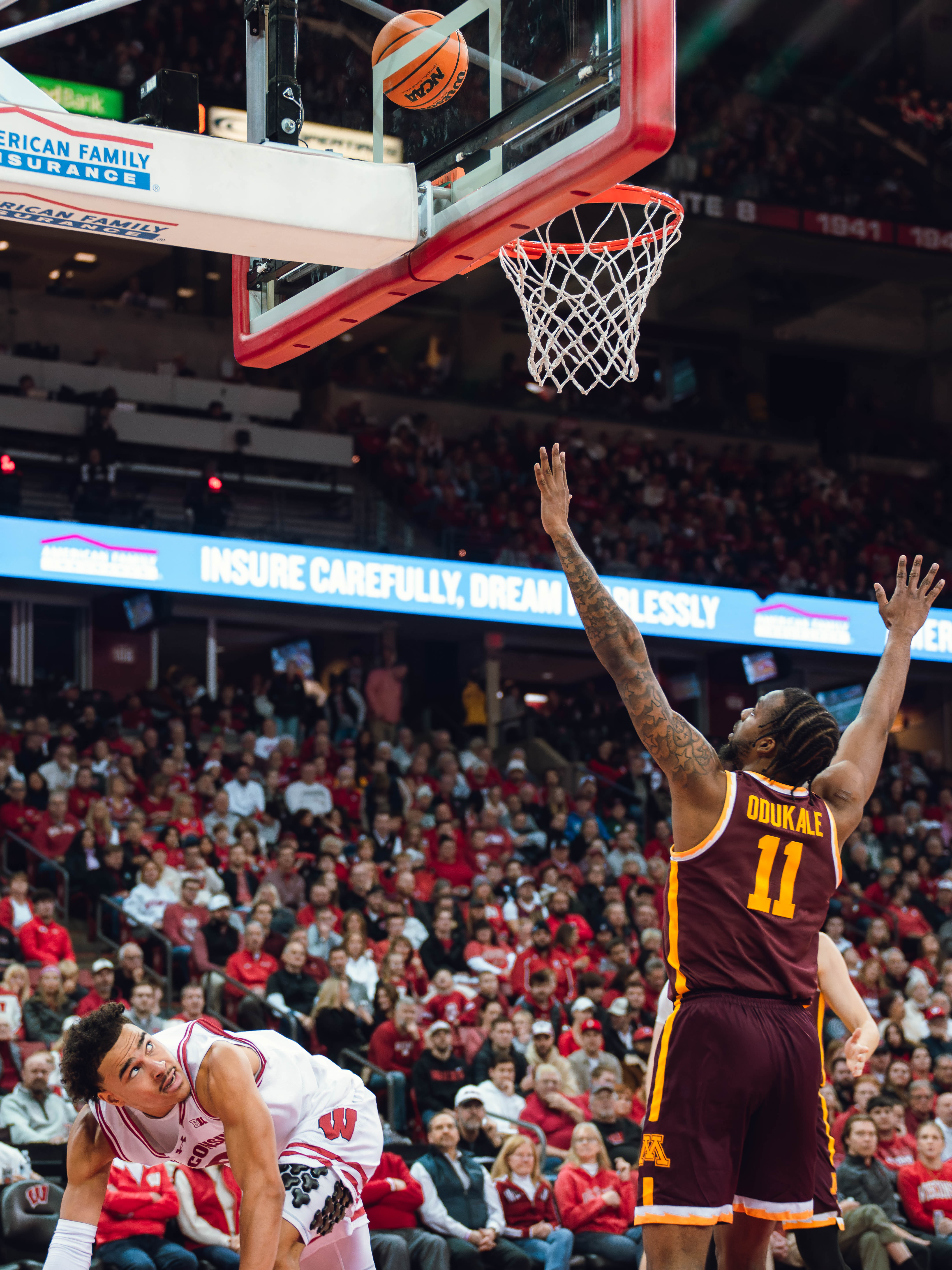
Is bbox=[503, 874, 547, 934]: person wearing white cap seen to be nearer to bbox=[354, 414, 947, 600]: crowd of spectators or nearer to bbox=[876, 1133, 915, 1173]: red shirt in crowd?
bbox=[876, 1133, 915, 1173]: red shirt in crowd

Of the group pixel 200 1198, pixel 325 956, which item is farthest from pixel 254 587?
pixel 200 1198

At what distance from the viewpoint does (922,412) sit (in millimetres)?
28734

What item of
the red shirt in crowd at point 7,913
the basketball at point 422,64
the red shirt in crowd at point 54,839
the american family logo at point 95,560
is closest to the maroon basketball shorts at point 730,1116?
the basketball at point 422,64

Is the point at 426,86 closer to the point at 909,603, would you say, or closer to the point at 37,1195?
the point at 909,603

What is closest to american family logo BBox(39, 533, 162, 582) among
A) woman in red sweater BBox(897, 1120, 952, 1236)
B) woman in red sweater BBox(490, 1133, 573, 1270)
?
woman in red sweater BBox(490, 1133, 573, 1270)

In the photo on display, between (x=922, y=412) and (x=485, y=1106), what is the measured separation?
2080 centimetres

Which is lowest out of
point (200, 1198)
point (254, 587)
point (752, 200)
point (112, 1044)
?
point (200, 1198)

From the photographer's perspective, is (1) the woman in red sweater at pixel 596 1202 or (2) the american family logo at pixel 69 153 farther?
(1) the woman in red sweater at pixel 596 1202

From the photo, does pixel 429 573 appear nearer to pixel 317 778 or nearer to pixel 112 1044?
pixel 317 778

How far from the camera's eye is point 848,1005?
17.0ft

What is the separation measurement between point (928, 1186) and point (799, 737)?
7.75 meters

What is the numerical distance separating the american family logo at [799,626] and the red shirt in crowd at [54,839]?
30.5 feet

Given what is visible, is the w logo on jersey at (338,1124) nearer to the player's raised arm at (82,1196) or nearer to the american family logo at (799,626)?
the player's raised arm at (82,1196)

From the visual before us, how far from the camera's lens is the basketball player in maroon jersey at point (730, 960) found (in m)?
3.86
